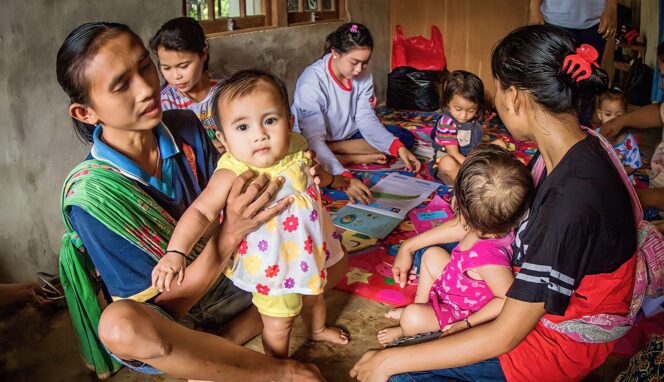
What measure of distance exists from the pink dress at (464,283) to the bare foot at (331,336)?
1.18ft

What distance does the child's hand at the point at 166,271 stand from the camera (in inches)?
52.4

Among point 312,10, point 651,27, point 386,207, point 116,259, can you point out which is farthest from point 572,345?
point 651,27

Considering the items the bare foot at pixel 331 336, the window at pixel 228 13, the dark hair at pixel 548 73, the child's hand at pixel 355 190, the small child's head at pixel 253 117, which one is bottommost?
the bare foot at pixel 331 336

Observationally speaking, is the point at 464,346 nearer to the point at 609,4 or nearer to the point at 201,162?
the point at 201,162

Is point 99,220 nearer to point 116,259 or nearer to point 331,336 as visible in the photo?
point 116,259

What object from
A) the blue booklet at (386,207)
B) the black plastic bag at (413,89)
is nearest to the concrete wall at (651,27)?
the black plastic bag at (413,89)

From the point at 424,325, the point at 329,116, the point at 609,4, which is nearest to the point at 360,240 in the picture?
the point at 424,325

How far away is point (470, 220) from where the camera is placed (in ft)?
5.00

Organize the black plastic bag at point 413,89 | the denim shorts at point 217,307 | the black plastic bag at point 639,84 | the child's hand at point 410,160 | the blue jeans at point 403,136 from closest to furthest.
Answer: the denim shorts at point 217,307 → the child's hand at point 410,160 → the blue jeans at point 403,136 → the black plastic bag at point 639,84 → the black plastic bag at point 413,89

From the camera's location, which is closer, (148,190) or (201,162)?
(148,190)

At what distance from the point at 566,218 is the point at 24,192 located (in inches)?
85.3

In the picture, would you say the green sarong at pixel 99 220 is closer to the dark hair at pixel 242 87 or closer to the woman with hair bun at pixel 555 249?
the dark hair at pixel 242 87

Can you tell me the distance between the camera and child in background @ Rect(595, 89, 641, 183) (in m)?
3.18

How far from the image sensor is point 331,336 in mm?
1976
